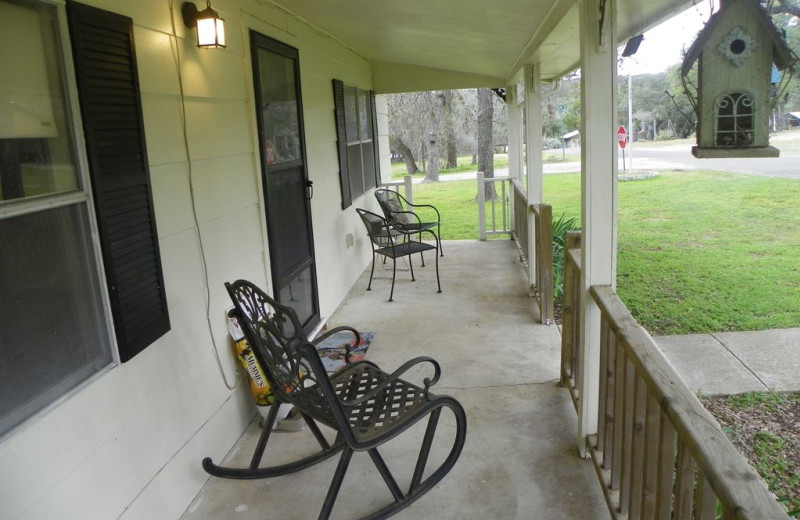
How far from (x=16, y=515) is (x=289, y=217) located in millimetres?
2640

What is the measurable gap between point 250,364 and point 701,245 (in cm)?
729

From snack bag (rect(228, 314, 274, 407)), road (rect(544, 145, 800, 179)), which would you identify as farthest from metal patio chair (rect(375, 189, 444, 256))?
road (rect(544, 145, 800, 179))

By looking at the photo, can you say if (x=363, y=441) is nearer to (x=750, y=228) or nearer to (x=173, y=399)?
(x=173, y=399)

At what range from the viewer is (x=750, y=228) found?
9477 mm

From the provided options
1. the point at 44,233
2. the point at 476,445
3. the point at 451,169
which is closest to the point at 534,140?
the point at 476,445

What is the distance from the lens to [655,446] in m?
1.83

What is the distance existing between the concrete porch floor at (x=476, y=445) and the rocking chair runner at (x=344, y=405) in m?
0.09

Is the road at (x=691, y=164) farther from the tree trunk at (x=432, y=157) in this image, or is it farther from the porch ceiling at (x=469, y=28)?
the porch ceiling at (x=469, y=28)

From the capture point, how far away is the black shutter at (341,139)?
5.44m

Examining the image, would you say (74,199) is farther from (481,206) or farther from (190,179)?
(481,206)

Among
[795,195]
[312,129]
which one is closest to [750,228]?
[795,195]

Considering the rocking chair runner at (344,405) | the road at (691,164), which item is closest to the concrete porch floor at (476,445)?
the rocking chair runner at (344,405)

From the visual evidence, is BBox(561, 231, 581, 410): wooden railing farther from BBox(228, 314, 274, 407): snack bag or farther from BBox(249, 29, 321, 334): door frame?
BBox(249, 29, 321, 334): door frame

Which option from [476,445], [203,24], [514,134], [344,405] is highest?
[203,24]
